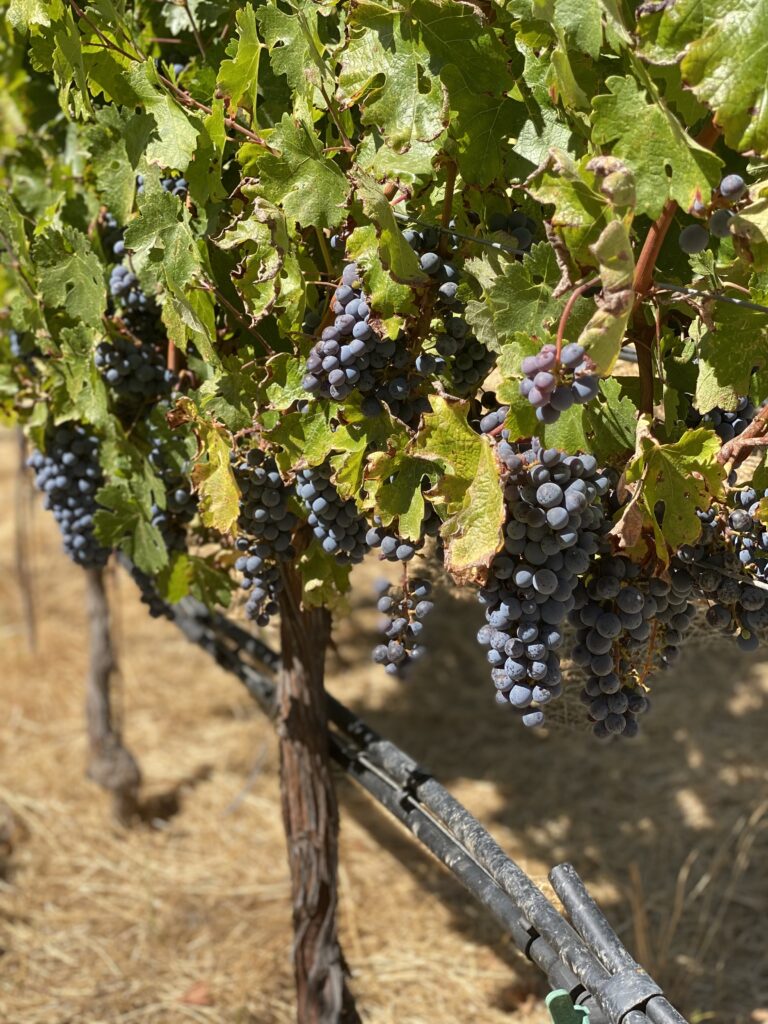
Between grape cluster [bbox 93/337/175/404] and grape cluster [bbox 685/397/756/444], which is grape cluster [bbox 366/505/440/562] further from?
grape cluster [bbox 93/337/175/404]

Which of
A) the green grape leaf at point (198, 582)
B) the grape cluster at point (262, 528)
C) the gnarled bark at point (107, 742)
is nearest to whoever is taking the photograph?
the grape cluster at point (262, 528)

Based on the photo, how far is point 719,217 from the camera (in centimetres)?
106

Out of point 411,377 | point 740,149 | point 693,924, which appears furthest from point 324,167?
point 693,924

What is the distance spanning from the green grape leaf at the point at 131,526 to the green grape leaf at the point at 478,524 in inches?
28.9

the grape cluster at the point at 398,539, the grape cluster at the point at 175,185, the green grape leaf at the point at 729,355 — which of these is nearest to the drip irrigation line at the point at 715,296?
the green grape leaf at the point at 729,355

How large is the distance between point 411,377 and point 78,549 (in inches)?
37.2

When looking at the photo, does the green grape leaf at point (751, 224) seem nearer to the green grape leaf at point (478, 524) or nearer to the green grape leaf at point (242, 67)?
the green grape leaf at point (478, 524)

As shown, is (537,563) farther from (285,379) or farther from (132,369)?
(132,369)

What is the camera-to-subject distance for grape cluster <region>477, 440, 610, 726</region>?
43.2 inches

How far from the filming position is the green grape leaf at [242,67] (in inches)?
48.2

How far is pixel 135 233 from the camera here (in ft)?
4.41

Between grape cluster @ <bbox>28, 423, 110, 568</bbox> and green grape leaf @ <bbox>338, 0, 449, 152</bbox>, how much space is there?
3.13ft

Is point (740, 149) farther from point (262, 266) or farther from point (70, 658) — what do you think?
point (70, 658)

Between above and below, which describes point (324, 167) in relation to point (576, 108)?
above
